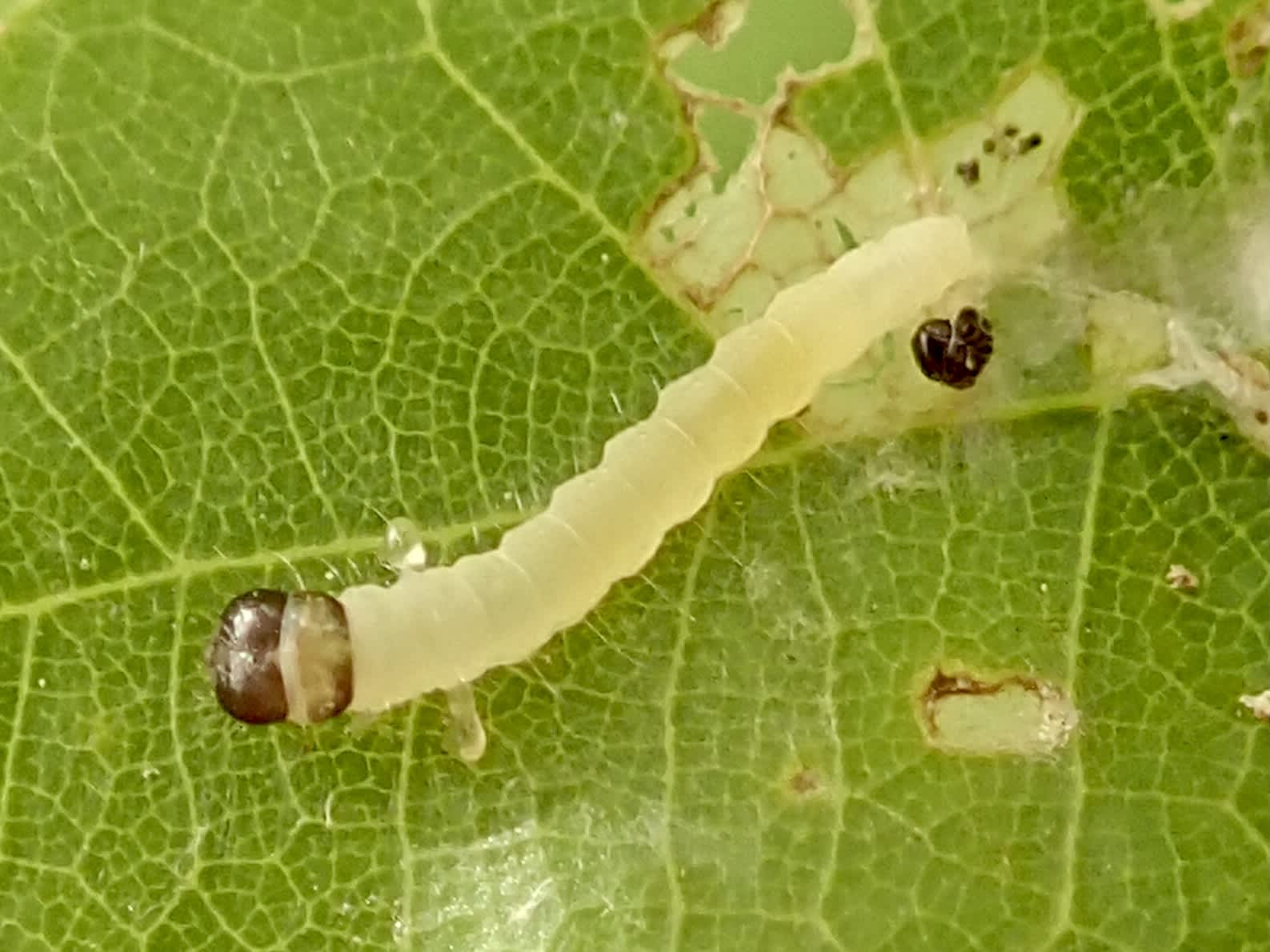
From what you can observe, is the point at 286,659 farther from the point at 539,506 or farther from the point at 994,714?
the point at 994,714

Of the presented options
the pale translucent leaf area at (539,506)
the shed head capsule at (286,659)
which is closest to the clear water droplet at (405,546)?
the pale translucent leaf area at (539,506)

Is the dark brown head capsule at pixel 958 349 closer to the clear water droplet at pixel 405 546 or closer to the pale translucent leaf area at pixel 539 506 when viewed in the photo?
the pale translucent leaf area at pixel 539 506

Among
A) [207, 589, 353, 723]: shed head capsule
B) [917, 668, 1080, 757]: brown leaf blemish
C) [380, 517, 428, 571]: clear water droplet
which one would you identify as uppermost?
[380, 517, 428, 571]: clear water droplet

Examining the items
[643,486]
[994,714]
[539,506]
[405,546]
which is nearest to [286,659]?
[405,546]

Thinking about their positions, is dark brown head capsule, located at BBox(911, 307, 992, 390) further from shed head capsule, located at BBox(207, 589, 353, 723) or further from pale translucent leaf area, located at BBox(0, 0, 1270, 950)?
shed head capsule, located at BBox(207, 589, 353, 723)

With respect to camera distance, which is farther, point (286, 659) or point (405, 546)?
point (405, 546)

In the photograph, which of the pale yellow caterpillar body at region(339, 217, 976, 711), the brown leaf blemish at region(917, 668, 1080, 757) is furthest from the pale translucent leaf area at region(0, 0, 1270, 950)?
the pale yellow caterpillar body at region(339, 217, 976, 711)
